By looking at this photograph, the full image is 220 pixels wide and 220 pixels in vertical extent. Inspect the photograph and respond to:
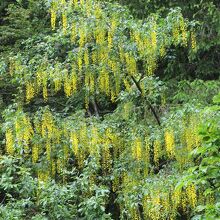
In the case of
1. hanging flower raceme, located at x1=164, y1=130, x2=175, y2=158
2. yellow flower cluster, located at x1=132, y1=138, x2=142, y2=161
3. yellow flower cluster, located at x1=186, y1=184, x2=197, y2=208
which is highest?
hanging flower raceme, located at x1=164, y1=130, x2=175, y2=158

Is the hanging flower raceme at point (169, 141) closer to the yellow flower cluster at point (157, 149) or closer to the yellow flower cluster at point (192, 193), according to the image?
the yellow flower cluster at point (157, 149)

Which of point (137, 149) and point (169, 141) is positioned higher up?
point (169, 141)

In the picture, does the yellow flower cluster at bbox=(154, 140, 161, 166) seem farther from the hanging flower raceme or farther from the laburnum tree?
the hanging flower raceme

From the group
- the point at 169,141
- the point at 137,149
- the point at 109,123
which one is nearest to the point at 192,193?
the point at 169,141

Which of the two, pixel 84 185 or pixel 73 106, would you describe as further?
pixel 73 106

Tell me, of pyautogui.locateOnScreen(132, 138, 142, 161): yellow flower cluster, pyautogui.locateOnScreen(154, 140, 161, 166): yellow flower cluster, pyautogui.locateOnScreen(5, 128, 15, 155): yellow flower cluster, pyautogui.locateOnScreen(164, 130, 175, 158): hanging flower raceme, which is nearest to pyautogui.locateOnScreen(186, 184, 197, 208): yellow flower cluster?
pyautogui.locateOnScreen(164, 130, 175, 158): hanging flower raceme

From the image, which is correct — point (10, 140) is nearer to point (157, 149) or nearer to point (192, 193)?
point (157, 149)

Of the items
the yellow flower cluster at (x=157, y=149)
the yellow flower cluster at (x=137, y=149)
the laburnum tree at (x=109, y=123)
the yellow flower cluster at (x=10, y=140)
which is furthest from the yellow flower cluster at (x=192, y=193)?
the yellow flower cluster at (x=10, y=140)

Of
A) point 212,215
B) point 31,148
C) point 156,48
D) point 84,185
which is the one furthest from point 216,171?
point 31,148

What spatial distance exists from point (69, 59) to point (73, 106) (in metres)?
2.70

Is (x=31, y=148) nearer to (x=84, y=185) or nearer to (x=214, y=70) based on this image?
(x=84, y=185)

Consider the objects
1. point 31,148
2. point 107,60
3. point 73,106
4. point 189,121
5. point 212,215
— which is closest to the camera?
point 212,215

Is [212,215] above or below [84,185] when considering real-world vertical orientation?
above

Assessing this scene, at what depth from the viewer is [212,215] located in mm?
3467
